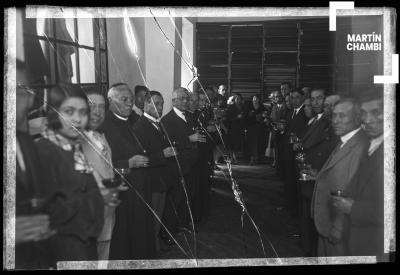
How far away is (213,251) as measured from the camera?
2760mm

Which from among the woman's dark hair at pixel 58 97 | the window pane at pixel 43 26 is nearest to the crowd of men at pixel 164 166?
the woman's dark hair at pixel 58 97

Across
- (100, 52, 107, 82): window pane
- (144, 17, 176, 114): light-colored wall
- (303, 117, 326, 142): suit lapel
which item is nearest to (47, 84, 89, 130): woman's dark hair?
(100, 52, 107, 82): window pane

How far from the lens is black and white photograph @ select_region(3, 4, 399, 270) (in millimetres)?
2596

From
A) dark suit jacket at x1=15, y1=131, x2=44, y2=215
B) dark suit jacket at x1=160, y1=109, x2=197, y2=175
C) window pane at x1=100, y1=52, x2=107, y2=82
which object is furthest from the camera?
dark suit jacket at x1=160, y1=109, x2=197, y2=175

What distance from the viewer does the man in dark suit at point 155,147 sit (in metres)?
2.70

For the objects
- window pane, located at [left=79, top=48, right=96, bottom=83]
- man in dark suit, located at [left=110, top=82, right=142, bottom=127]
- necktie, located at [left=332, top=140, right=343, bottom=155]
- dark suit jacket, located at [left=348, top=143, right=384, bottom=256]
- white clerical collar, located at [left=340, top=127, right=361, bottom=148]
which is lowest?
dark suit jacket, located at [left=348, top=143, right=384, bottom=256]

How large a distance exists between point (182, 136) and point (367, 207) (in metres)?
1.02

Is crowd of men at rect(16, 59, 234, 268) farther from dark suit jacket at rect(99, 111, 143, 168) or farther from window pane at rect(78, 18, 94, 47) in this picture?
window pane at rect(78, 18, 94, 47)

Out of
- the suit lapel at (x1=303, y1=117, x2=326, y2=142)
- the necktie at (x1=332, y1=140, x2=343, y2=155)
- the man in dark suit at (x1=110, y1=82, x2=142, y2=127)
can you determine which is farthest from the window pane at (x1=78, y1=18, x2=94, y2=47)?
the necktie at (x1=332, y1=140, x2=343, y2=155)

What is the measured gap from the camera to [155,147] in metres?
2.72

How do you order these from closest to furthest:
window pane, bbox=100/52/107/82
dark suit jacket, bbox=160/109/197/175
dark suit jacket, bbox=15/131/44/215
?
Result: 1. dark suit jacket, bbox=15/131/44/215
2. window pane, bbox=100/52/107/82
3. dark suit jacket, bbox=160/109/197/175

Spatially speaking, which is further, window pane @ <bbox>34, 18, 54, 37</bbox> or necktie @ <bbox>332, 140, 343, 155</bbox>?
necktie @ <bbox>332, 140, 343, 155</bbox>

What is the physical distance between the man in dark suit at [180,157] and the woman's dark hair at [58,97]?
450 millimetres

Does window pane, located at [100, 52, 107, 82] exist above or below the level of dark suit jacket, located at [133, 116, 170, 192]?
above
